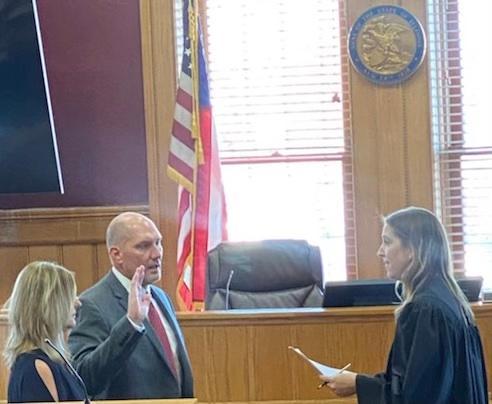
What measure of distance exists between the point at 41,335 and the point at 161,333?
2.33 feet

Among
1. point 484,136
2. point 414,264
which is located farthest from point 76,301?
point 484,136

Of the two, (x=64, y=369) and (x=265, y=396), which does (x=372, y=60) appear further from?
(x=64, y=369)

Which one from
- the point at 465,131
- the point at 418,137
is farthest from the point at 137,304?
the point at 465,131

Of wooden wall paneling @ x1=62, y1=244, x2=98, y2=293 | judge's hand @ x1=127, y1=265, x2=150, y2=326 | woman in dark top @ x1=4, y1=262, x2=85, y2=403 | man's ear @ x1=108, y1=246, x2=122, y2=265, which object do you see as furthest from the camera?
wooden wall paneling @ x1=62, y1=244, x2=98, y2=293

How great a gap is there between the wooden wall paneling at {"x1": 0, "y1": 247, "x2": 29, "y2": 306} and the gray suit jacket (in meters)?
2.34

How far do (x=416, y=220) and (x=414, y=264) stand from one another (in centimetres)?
14

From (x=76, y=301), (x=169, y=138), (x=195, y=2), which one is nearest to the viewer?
(x=76, y=301)

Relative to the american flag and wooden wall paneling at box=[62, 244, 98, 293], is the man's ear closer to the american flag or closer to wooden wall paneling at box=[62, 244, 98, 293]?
the american flag

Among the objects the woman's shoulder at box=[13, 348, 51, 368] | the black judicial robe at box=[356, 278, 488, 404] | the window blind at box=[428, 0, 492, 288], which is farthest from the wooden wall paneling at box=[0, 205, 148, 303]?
the black judicial robe at box=[356, 278, 488, 404]

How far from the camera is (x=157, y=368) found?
130 inches

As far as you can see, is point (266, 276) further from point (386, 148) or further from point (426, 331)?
point (426, 331)

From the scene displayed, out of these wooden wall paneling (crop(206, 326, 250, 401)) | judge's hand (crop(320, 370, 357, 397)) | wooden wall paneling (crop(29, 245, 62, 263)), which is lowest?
wooden wall paneling (crop(206, 326, 250, 401))

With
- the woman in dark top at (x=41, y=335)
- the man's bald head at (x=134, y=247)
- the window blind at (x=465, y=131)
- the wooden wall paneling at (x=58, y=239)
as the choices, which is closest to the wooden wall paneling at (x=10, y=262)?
the wooden wall paneling at (x=58, y=239)

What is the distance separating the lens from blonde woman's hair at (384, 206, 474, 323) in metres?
2.91
